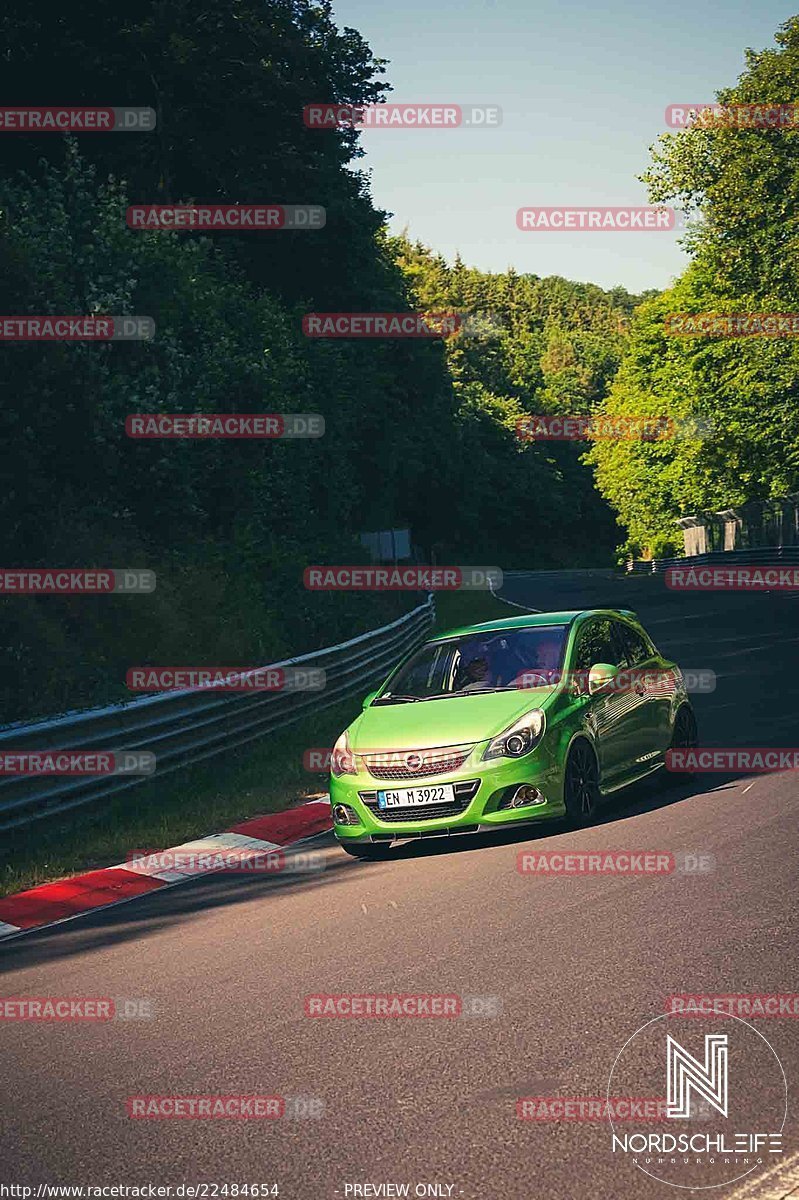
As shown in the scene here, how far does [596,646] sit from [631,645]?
2.52 ft

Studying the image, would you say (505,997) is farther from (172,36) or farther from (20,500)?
(172,36)

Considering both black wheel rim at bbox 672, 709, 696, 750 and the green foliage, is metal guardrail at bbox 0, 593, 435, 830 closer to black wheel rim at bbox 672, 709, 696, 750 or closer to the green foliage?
black wheel rim at bbox 672, 709, 696, 750

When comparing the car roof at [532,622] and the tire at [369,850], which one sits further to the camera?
the car roof at [532,622]

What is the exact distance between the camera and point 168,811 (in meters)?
13.1

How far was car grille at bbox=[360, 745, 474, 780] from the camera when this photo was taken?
32.7ft

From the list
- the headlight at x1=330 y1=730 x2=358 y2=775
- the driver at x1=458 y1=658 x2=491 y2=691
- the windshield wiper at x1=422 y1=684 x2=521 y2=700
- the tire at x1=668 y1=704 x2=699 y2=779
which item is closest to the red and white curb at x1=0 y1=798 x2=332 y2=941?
the headlight at x1=330 y1=730 x2=358 y2=775

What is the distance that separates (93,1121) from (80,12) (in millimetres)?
35594

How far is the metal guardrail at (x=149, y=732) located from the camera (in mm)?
11656

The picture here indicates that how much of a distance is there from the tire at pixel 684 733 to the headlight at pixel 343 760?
315cm

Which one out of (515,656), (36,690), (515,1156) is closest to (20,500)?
(36,690)

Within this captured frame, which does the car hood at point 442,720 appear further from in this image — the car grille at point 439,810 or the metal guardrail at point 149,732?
the metal guardrail at point 149,732

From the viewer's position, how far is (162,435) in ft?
89.7

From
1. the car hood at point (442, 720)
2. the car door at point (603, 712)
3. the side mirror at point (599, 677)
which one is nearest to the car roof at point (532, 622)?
the car door at point (603, 712)

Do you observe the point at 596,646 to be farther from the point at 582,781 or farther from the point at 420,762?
the point at 420,762
